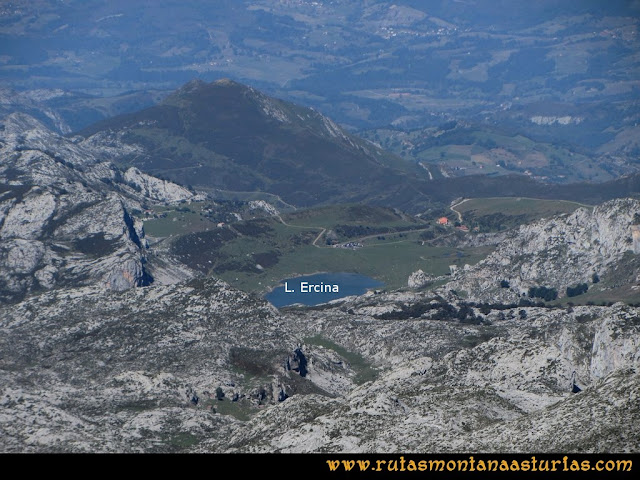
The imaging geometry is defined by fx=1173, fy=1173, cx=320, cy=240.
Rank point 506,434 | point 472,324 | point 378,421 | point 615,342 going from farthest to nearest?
point 472,324 < point 615,342 < point 378,421 < point 506,434

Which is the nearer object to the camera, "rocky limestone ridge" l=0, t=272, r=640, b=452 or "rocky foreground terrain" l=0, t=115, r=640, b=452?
"rocky foreground terrain" l=0, t=115, r=640, b=452

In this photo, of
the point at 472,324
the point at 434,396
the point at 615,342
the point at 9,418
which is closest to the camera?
the point at 434,396

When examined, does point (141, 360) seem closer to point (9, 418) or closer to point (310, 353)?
point (310, 353)

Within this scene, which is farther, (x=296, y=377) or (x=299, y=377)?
(x=299, y=377)

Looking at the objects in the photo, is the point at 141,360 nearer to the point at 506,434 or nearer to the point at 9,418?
the point at 9,418

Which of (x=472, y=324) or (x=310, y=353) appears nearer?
(x=310, y=353)

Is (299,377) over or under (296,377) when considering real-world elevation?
under

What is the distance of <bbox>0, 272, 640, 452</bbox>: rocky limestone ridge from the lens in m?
83.7

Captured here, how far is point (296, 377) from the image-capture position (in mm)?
146125

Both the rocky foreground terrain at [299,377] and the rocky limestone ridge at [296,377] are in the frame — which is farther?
the rocky limestone ridge at [296,377]

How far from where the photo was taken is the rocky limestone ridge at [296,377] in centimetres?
8369

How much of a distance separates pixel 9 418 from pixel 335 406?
95.9ft

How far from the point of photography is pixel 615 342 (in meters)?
114
